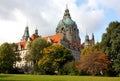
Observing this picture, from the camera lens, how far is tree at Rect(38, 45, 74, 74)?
219 ft

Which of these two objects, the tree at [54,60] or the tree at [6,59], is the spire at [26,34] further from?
the tree at [54,60]

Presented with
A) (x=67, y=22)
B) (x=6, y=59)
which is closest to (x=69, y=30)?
(x=67, y=22)

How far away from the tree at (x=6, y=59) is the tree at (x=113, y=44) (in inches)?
1247

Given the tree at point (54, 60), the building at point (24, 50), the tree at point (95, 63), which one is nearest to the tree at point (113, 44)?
the tree at point (95, 63)

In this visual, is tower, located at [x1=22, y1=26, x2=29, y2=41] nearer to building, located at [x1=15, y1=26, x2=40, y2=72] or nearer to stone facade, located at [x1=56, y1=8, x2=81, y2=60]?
building, located at [x1=15, y1=26, x2=40, y2=72]

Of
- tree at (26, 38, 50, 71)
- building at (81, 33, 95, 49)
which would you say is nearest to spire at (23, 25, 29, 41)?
building at (81, 33, 95, 49)

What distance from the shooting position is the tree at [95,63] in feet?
176

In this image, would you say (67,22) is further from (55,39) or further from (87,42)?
(55,39)

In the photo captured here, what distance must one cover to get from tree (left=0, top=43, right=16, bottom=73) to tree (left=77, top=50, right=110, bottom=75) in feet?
82.3

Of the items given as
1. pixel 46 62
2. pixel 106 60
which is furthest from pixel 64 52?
pixel 106 60

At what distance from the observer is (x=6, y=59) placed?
250 feet

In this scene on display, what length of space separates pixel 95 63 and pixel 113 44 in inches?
275

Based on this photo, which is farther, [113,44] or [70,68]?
[70,68]

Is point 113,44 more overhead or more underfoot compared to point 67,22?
more underfoot
